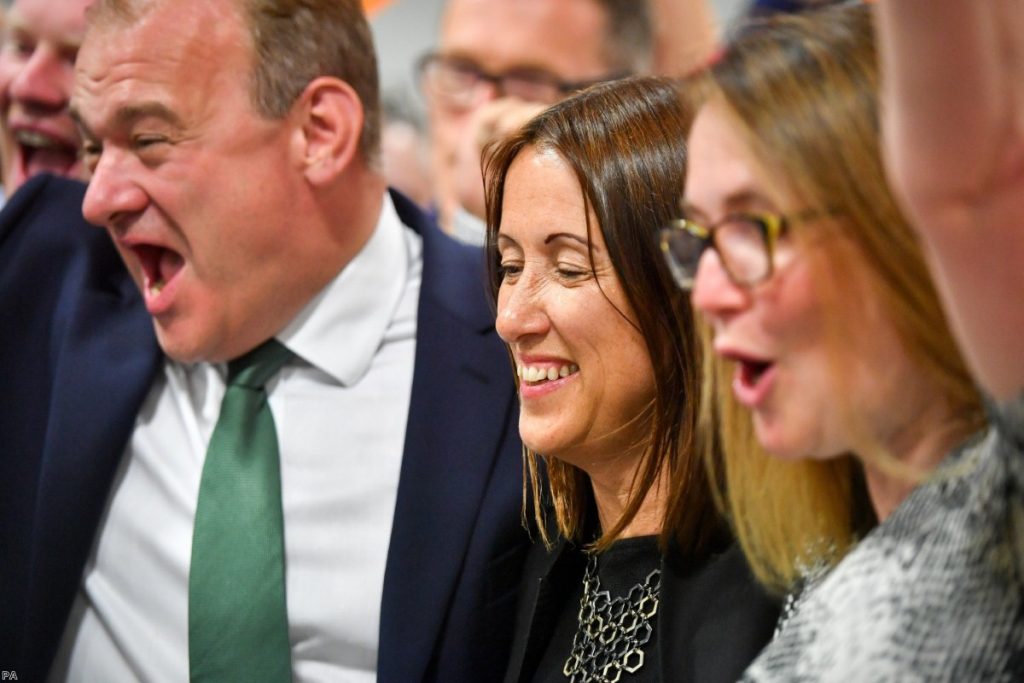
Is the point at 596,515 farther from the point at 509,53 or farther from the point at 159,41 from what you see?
the point at 509,53

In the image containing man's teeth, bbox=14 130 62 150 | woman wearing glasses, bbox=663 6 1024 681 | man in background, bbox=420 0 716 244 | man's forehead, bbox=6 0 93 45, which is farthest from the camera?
man in background, bbox=420 0 716 244

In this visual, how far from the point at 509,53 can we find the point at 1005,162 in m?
2.26

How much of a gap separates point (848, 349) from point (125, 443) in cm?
130

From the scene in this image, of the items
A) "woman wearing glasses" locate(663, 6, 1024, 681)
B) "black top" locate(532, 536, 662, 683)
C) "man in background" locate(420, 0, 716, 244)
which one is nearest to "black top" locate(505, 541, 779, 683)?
"black top" locate(532, 536, 662, 683)

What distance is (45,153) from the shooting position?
2566 millimetres

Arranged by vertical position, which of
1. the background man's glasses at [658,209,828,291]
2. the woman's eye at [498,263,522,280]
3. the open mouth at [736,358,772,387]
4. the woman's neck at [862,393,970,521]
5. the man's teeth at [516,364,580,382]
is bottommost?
the woman's neck at [862,393,970,521]

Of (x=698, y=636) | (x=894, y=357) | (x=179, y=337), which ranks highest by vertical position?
(x=179, y=337)

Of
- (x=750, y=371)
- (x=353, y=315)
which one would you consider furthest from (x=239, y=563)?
(x=750, y=371)

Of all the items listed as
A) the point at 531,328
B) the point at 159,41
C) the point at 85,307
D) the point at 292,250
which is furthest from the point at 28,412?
the point at 531,328

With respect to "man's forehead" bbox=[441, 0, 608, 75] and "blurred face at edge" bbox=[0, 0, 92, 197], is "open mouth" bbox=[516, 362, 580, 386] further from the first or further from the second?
"man's forehead" bbox=[441, 0, 608, 75]

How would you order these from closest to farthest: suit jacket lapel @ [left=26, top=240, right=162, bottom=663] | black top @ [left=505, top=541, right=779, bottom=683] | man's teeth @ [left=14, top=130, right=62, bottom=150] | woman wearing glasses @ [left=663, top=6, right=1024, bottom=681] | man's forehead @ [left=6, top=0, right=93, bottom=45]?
woman wearing glasses @ [left=663, top=6, right=1024, bottom=681]
black top @ [left=505, top=541, right=779, bottom=683]
suit jacket lapel @ [left=26, top=240, right=162, bottom=663]
man's forehead @ [left=6, top=0, right=93, bottom=45]
man's teeth @ [left=14, top=130, right=62, bottom=150]

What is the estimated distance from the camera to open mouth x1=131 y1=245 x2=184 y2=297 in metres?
2.01

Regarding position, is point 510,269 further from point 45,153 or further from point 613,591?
point 45,153

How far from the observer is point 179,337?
1.99 metres
